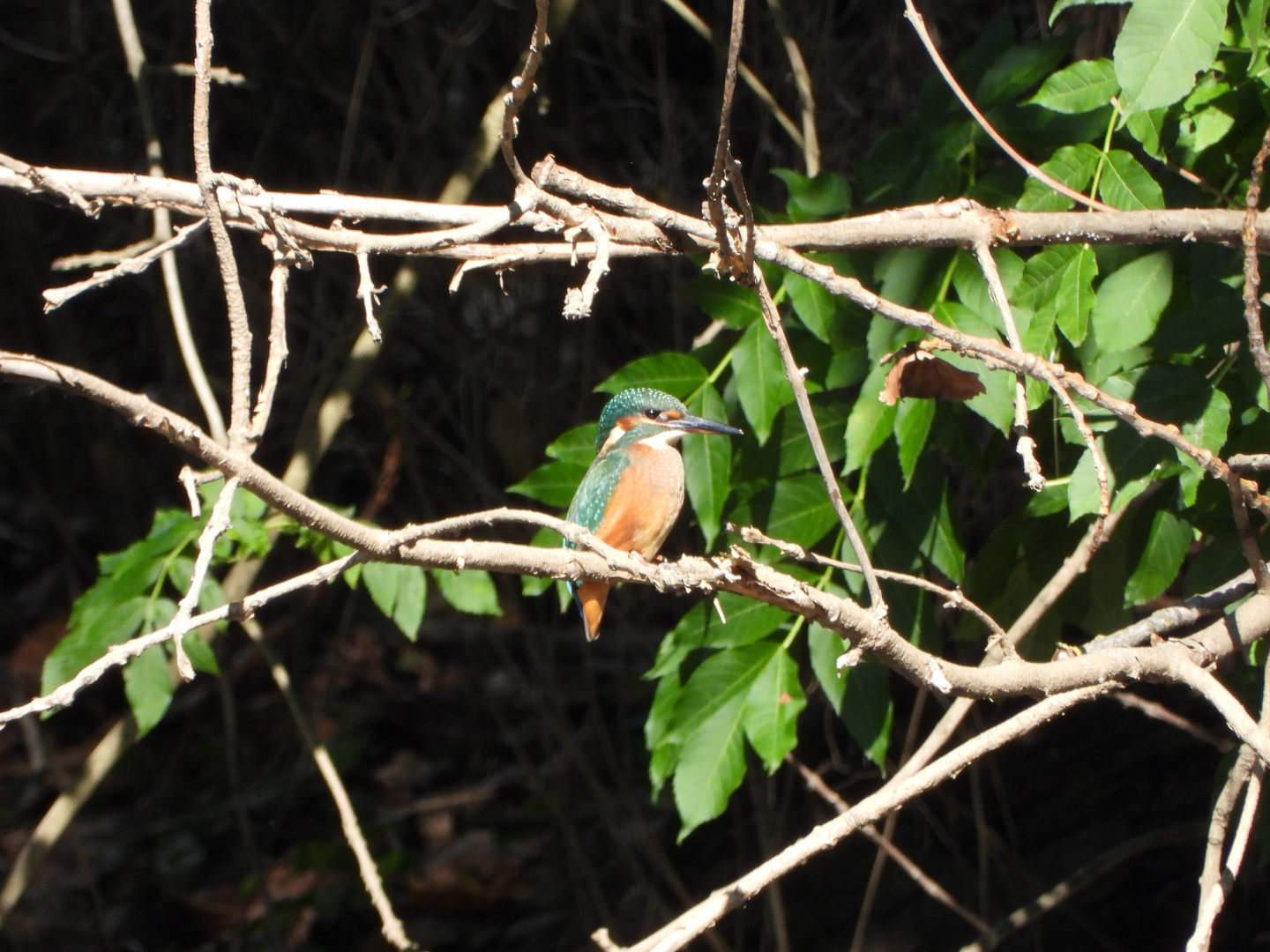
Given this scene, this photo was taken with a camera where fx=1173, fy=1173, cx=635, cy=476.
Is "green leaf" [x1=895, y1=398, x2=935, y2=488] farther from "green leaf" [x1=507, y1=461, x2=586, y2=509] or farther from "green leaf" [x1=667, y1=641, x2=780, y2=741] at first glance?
"green leaf" [x1=507, y1=461, x2=586, y2=509]

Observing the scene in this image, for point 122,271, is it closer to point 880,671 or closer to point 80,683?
point 80,683

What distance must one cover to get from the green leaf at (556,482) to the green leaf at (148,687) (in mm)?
769

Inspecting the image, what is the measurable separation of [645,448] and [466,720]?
2.10 meters

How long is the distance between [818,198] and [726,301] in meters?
0.26

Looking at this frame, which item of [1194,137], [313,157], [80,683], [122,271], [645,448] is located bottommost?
[645,448]

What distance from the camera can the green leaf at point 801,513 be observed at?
2.13 meters

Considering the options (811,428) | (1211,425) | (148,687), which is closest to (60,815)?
(148,687)

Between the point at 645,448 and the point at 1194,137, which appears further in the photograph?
the point at 645,448

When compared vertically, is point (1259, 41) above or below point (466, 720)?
above

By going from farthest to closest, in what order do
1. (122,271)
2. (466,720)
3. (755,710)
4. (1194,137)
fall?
(466,720), (755,710), (1194,137), (122,271)

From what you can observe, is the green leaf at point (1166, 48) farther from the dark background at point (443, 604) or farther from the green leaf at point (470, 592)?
the dark background at point (443, 604)

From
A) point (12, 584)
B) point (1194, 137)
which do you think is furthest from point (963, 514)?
point (12, 584)

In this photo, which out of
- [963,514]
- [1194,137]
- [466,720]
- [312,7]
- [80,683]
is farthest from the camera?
[466,720]

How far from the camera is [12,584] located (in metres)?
4.83
